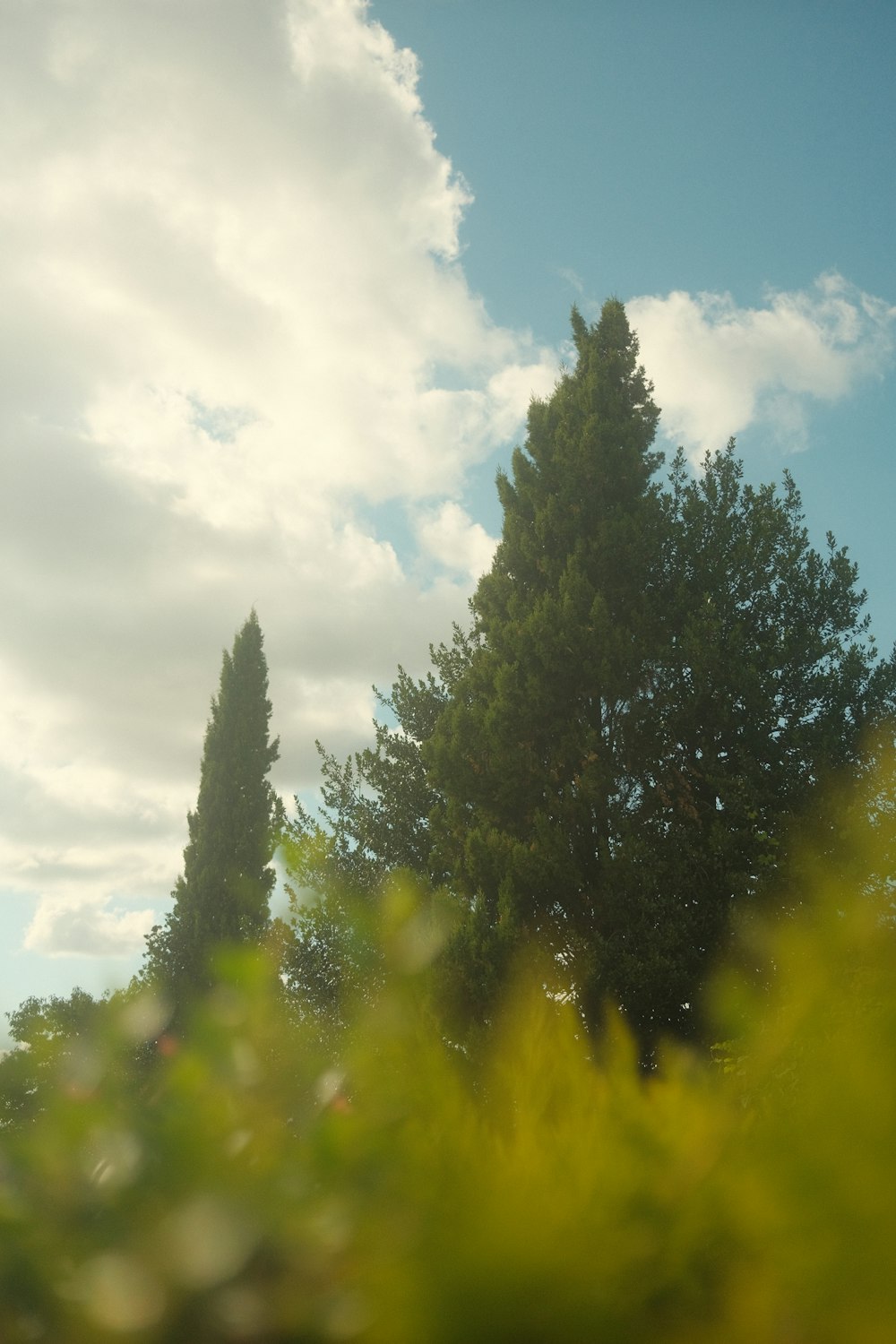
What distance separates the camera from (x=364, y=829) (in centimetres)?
1595

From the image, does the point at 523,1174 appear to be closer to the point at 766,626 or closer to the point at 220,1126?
the point at 220,1126

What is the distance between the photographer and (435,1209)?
800mm

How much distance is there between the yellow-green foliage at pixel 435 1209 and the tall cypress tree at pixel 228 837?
21316 mm

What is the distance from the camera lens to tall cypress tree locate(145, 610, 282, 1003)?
23.5 metres

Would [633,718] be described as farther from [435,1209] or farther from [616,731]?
[435,1209]

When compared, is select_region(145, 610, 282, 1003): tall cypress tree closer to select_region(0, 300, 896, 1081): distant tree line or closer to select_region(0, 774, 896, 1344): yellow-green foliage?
select_region(0, 300, 896, 1081): distant tree line

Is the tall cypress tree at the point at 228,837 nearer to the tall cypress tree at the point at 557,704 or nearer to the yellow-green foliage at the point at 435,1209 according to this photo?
the tall cypress tree at the point at 557,704

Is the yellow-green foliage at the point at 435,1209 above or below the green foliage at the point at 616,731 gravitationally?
below

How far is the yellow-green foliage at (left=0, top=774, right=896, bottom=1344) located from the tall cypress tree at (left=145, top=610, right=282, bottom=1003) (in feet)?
69.9

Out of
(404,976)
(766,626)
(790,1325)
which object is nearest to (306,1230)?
(790,1325)

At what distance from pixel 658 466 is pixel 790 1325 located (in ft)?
53.9

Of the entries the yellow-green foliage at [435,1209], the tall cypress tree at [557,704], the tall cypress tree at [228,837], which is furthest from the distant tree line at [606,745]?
the yellow-green foliage at [435,1209]

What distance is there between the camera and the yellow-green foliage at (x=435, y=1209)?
2.21 feet

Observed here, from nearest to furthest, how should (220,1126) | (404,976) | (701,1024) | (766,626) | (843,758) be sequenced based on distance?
(220,1126), (404,976), (701,1024), (843,758), (766,626)
